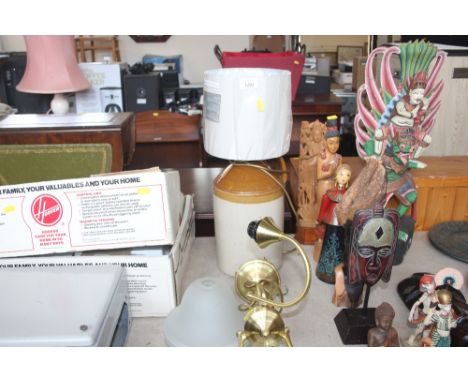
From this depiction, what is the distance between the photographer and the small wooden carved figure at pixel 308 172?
1.08 metres

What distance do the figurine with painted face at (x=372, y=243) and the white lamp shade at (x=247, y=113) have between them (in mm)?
277

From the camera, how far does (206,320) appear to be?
0.73 meters

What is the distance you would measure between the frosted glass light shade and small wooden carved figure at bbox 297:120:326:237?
1.43 feet

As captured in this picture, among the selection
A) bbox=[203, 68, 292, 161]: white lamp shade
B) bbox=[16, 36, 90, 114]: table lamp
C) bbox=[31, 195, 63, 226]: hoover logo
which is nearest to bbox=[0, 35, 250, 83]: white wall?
bbox=[16, 36, 90, 114]: table lamp

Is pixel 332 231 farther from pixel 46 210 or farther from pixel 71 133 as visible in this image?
pixel 71 133

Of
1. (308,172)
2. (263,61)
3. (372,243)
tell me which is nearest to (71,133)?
(308,172)

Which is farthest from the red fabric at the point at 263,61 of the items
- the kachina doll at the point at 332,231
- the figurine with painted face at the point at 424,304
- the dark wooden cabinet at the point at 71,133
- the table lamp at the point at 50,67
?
the figurine with painted face at the point at 424,304

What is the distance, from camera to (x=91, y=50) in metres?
3.80

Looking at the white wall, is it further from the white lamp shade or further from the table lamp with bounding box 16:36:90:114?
A: the white lamp shade

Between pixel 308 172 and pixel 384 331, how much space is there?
18.4 inches

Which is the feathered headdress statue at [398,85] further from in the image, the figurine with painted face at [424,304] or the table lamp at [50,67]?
the table lamp at [50,67]

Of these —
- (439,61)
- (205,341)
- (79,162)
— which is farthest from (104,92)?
(205,341)

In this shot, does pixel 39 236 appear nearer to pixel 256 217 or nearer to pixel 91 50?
pixel 256 217
